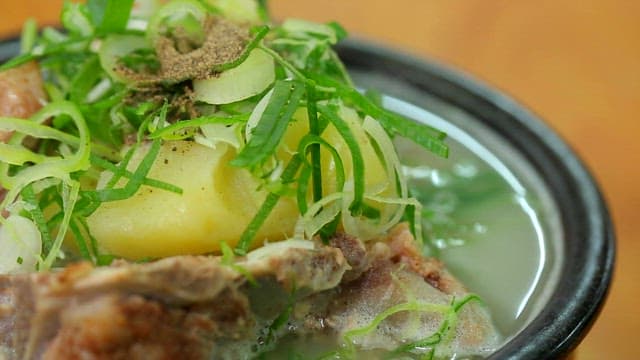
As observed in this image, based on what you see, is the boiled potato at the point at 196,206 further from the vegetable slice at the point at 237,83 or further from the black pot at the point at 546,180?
the black pot at the point at 546,180

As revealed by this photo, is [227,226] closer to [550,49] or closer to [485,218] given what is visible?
[485,218]

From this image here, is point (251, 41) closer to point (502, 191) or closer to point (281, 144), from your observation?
point (281, 144)

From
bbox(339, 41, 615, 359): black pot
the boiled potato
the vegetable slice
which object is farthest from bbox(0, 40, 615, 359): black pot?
the vegetable slice

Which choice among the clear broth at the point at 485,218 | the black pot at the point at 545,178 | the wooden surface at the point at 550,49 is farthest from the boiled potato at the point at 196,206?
the wooden surface at the point at 550,49

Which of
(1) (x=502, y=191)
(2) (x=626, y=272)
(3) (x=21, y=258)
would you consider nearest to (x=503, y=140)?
(1) (x=502, y=191)

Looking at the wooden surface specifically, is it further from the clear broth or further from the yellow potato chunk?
the yellow potato chunk

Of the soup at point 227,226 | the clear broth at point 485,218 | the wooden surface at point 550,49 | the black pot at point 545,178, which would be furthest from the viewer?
the wooden surface at point 550,49
